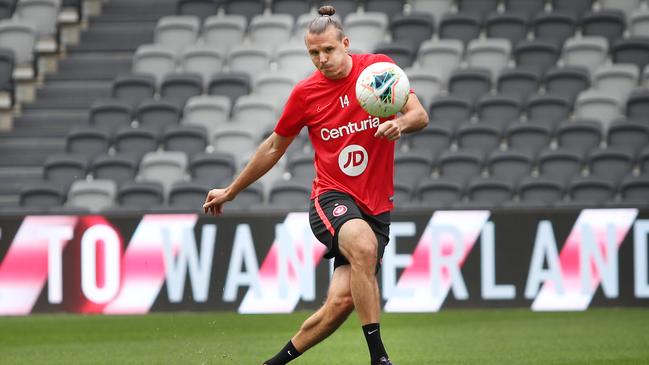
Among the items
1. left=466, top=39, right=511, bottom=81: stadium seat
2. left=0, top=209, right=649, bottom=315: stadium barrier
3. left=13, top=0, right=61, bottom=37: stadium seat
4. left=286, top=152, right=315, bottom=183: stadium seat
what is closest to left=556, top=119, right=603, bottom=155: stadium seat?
left=466, top=39, right=511, bottom=81: stadium seat

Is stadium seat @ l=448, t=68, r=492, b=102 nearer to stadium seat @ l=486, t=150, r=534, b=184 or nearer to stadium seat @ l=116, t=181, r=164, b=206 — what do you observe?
stadium seat @ l=486, t=150, r=534, b=184

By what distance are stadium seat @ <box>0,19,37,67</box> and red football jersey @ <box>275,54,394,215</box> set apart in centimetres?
1414

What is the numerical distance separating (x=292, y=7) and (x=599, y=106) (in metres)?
5.64

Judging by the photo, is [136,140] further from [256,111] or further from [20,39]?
[20,39]

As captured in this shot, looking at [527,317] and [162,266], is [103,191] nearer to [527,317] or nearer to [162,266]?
[162,266]

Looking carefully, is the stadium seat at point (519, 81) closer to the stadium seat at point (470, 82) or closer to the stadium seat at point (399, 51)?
the stadium seat at point (470, 82)

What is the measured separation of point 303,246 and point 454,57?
5.90m

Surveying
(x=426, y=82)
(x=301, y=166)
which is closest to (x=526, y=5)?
(x=426, y=82)

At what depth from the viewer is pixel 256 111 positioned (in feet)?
57.2

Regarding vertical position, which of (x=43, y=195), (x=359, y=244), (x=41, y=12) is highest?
(x=41, y=12)

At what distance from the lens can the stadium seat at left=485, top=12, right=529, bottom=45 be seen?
1823cm

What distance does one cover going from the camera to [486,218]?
42.8ft

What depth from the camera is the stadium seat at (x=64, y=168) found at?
55.2 feet

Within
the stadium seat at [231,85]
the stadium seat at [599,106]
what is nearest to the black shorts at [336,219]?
the stadium seat at [599,106]
